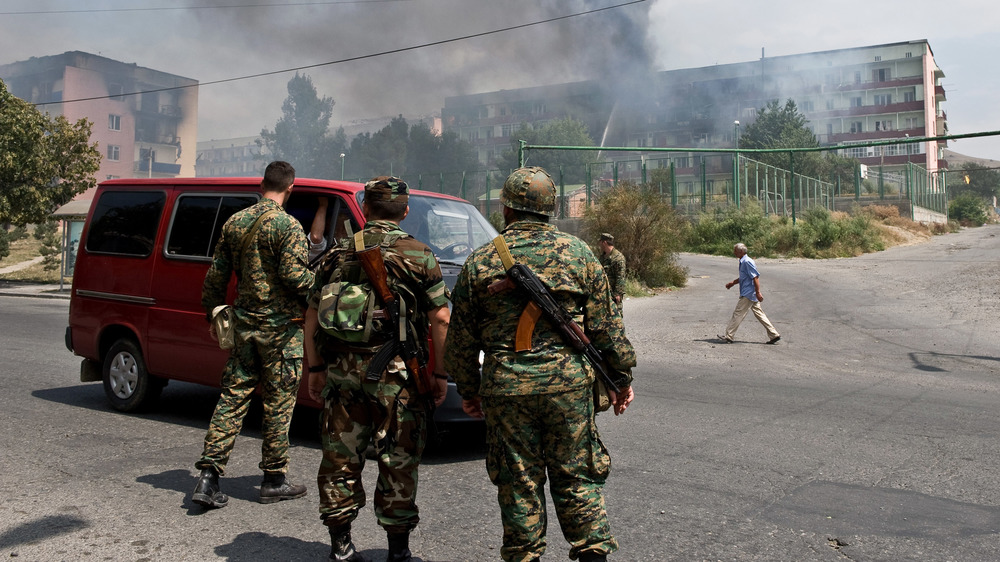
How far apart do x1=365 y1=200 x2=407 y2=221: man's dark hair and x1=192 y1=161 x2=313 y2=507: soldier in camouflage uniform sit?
1063 millimetres

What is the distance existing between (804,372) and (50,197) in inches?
898

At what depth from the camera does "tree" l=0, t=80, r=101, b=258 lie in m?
22.7

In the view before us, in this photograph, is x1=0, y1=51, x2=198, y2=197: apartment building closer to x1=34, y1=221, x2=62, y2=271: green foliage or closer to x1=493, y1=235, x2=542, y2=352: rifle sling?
x1=34, y1=221, x2=62, y2=271: green foliage

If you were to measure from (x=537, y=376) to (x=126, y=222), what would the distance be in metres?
4.94

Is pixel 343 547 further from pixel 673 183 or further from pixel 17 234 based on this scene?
pixel 17 234

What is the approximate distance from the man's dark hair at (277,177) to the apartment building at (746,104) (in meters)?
71.7

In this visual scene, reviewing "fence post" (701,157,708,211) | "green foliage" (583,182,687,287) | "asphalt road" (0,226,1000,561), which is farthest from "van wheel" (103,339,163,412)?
"fence post" (701,157,708,211)

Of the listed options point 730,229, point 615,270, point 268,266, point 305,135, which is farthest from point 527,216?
point 305,135

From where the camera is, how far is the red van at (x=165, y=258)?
565cm

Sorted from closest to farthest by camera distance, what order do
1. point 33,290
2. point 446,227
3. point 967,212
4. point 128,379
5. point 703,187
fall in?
1. point 446,227
2. point 128,379
3. point 33,290
4. point 703,187
5. point 967,212

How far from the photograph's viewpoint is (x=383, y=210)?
10.8 ft

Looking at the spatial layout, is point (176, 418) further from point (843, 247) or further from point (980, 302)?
point (843, 247)

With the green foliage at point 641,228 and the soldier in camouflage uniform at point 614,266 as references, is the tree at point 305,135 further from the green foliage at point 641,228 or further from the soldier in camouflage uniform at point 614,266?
the soldier in camouflage uniform at point 614,266

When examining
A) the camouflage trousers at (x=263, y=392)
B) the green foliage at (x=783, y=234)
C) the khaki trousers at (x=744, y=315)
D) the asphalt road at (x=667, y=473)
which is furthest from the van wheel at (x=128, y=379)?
the green foliage at (x=783, y=234)
